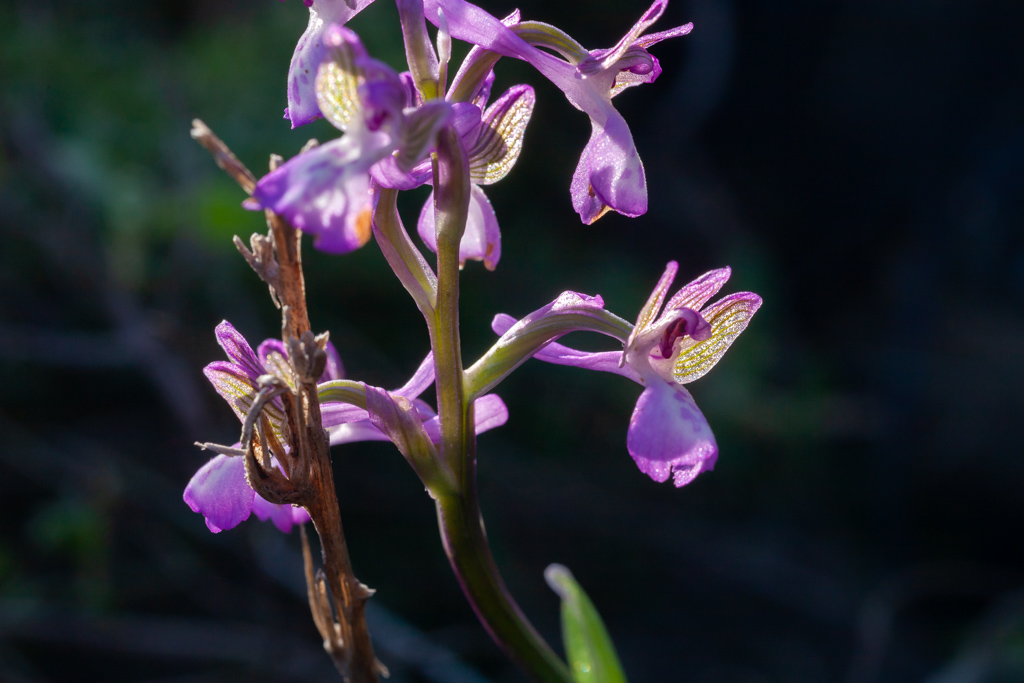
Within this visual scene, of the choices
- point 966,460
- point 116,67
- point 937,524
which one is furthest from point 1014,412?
point 116,67

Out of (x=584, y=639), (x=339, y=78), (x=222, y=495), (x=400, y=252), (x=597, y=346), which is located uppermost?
(x=597, y=346)

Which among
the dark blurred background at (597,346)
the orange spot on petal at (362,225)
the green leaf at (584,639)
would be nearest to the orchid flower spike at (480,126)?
the orange spot on petal at (362,225)

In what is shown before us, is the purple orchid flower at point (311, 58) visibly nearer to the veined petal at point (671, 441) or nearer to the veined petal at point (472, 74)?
the veined petal at point (472, 74)

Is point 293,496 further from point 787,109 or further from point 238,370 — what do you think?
point 787,109

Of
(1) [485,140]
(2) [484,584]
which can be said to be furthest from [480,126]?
(2) [484,584]

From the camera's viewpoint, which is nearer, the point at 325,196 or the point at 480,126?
the point at 325,196

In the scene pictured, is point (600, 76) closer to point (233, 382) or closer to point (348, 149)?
point (348, 149)
